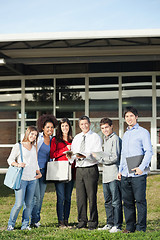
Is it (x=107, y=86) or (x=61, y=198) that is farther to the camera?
(x=107, y=86)

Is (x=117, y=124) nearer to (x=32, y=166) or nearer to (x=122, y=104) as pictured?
(x=122, y=104)

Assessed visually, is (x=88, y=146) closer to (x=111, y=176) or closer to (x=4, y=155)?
(x=111, y=176)

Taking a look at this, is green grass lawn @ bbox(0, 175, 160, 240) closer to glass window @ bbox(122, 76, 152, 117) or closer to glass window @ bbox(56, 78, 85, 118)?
glass window @ bbox(122, 76, 152, 117)

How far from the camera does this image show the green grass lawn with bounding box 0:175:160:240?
5.08m

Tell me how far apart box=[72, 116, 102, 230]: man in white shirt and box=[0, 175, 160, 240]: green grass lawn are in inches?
10.3

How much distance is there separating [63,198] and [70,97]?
30.9 ft

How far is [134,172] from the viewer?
16.4 feet

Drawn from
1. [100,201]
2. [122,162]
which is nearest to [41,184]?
[122,162]

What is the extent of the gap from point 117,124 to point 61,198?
9092 mm

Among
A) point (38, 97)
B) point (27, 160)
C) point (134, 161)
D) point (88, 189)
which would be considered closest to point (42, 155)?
point (27, 160)

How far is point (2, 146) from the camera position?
15188 mm

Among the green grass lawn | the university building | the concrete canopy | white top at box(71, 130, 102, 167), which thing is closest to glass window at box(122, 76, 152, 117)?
the university building

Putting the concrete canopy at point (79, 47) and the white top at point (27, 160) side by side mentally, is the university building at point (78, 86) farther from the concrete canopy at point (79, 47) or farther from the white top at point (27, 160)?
the white top at point (27, 160)

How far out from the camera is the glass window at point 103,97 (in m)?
14.6
